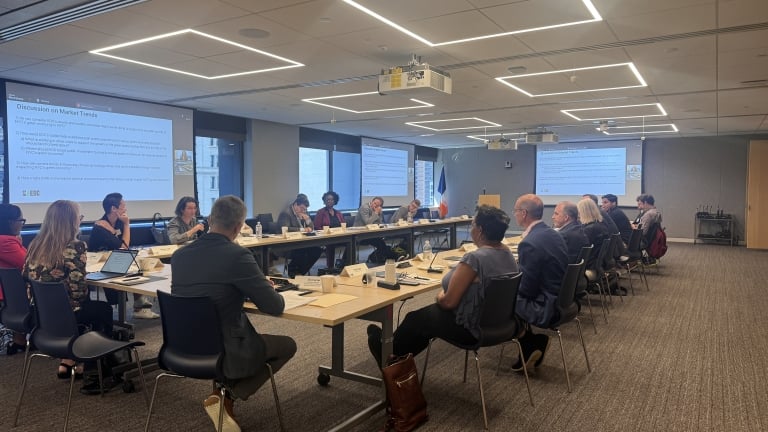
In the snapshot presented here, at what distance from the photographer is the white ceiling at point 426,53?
391cm

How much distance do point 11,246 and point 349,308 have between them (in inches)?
104

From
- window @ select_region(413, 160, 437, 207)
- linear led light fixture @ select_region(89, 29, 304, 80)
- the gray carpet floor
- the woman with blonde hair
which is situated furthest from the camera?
window @ select_region(413, 160, 437, 207)

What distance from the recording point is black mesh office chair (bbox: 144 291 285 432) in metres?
2.30

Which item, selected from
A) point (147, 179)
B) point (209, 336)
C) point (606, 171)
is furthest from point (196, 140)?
point (606, 171)

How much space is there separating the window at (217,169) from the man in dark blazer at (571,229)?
6.57 m

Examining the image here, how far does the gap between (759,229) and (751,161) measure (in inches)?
61.9

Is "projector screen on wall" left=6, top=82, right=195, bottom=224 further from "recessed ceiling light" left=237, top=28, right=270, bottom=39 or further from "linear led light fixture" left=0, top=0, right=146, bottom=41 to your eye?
"recessed ceiling light" left=237, top=28, right=270, bottom=39

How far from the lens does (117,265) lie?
12.1ft

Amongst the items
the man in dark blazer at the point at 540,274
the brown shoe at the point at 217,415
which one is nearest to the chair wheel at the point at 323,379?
the brown shoe at the point at 217,415

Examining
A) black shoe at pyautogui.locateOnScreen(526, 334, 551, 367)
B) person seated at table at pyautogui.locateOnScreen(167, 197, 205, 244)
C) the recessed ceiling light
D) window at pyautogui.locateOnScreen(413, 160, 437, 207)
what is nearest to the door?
window at pyautogui.locateOnScreen(413, 160, 437, 207)

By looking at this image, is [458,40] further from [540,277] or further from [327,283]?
[327,283]

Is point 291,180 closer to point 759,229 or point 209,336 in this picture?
point 209,336

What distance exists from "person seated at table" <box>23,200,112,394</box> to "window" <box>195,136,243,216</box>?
647cm

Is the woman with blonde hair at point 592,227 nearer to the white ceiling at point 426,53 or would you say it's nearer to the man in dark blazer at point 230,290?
the white ceiling at point 426,53
